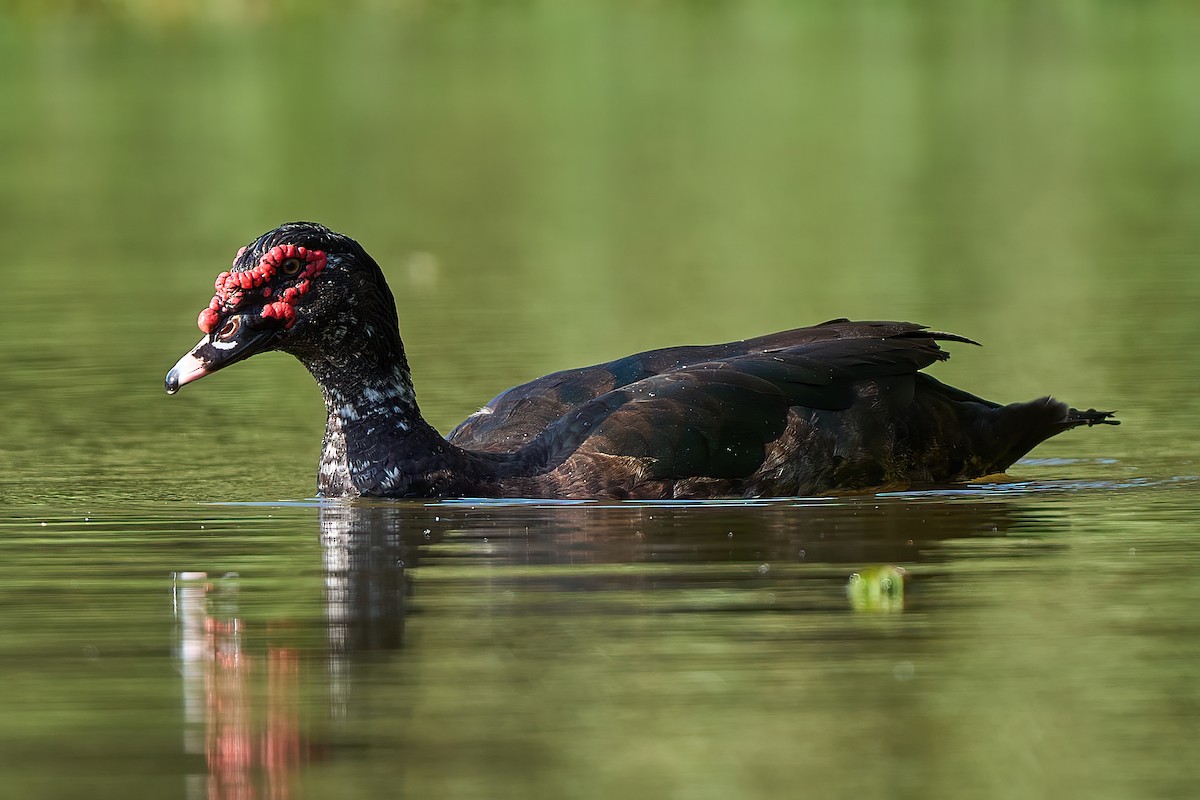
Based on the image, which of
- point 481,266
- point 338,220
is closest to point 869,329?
point 481,266

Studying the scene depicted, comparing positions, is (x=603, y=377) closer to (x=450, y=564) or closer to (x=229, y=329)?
(x=229, y=329)

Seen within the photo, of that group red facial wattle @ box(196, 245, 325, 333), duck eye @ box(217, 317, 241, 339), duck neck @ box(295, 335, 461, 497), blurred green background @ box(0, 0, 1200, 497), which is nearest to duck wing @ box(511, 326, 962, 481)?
duck neck @ box(295, 335, 461, 497)

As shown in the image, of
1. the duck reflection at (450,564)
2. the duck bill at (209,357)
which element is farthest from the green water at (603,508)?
the duck bill at (209,357)

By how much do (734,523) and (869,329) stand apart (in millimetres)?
1662

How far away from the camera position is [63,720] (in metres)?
6.46

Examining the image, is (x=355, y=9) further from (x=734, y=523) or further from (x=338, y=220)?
(x=734, y=523)

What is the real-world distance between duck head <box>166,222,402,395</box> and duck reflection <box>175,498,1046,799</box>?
2.46 feet

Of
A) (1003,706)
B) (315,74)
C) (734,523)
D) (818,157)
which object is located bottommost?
(1003,706)

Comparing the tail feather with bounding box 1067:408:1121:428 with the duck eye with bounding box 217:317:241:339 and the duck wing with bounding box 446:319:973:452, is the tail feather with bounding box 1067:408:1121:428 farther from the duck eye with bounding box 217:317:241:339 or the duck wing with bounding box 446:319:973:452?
the duck eye with bounding box 217:317:241:339

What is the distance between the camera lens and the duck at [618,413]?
389 inches

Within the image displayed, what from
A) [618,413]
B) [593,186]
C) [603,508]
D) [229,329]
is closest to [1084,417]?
[618,413]

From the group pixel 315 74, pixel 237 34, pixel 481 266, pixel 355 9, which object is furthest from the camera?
pixel 355 9

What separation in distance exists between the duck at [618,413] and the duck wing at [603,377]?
1.0 inches

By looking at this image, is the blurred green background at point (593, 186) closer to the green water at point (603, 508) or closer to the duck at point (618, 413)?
the green water at point (603, 508)
